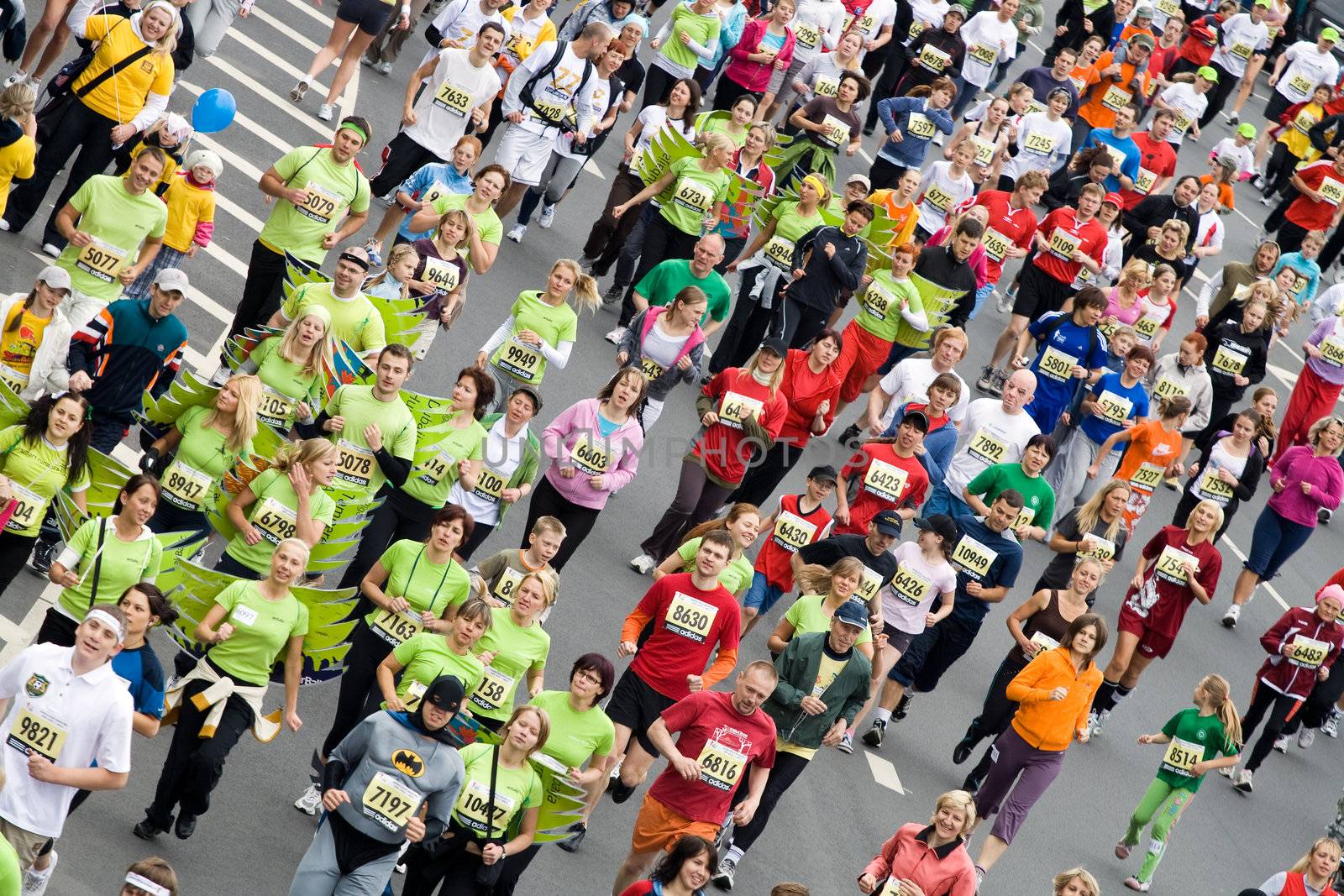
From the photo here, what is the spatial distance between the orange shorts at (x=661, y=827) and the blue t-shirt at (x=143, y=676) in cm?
270

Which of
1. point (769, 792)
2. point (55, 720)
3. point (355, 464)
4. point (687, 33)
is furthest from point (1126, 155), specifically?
point (55, 720)

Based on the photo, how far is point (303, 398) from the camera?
11180mm

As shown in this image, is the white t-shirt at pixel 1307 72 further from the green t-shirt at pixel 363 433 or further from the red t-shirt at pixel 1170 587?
the green t-shirt at pixel 363 433

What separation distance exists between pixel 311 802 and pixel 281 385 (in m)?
2.52

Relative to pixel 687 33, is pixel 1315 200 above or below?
above

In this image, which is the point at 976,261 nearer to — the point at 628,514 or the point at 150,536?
the point at 628,514

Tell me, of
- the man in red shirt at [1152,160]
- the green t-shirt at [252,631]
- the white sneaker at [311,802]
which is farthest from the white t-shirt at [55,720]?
the man in red shirt at [1152,160]

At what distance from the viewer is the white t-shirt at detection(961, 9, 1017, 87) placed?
69.8 feet

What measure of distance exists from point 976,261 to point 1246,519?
5.38m

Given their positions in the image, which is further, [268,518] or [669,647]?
[669,647]

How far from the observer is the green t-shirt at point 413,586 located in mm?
9945

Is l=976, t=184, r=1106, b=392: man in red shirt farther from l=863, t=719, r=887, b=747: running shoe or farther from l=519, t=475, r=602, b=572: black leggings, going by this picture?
l=519, t=475, r=602, b=572: black leggings

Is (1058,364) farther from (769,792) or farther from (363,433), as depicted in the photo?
(363,433)

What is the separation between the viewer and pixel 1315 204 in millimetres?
21906
